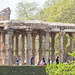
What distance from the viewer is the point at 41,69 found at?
67.6 ft

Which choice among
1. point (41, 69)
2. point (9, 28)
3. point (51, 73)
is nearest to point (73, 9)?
point (9, 28)

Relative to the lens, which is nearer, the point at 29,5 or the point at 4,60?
the point at 4,60

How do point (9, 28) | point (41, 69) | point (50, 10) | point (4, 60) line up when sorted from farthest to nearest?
point (50, 10) < point (4, 60) < point (9, 28) < point (41, 69)

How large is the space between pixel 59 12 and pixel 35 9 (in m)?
10.9

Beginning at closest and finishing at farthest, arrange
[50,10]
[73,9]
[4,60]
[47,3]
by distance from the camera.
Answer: [4,60], [73,9], [50,10], [47,3]

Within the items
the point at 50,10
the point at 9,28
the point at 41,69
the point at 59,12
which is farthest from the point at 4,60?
the point at 50,10

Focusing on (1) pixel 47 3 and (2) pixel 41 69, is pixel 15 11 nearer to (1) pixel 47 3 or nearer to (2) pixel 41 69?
(1) pixel 47 3

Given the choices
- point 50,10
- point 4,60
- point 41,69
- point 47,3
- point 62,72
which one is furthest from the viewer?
point 47,3

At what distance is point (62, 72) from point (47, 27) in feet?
45.5

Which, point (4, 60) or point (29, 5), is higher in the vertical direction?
point (29, 5)

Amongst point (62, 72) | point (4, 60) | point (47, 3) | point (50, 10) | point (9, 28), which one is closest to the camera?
point (62, 72)

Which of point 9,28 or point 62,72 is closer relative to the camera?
point 62,72

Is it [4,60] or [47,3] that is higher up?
[47,3]

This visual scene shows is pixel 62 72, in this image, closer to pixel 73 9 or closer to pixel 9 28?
pixel 9 28
